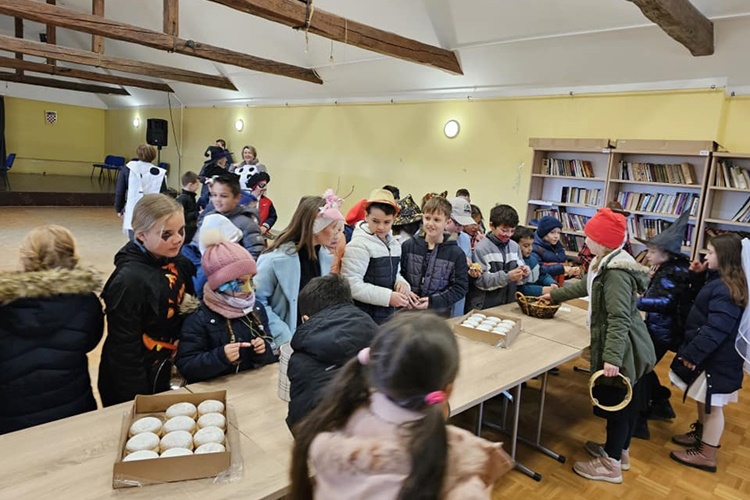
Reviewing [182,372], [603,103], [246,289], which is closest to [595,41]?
[603,103]

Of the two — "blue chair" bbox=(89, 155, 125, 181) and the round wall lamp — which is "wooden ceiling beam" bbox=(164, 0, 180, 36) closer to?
the round wall lamp

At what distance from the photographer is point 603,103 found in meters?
6.14

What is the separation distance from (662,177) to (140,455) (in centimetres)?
593

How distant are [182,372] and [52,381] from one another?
0.43m

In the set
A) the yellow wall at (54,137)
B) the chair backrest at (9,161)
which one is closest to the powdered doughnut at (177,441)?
the chair backrest at (9,161)

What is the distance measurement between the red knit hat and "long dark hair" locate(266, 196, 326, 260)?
56.5 inches

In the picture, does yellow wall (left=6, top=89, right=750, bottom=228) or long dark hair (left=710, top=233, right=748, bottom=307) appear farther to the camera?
yellow wall (left=6, top=89, right=750, bottom=228)

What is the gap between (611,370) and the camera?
252 centimetres

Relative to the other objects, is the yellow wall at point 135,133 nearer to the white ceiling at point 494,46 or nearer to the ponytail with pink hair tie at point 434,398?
the white ceiling at point 494,46

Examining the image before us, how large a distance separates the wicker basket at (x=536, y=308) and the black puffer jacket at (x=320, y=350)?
204 cm

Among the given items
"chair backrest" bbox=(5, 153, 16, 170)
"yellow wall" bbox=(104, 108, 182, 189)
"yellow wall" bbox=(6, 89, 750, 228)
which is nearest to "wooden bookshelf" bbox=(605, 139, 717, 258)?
"yellow wall" bbox=(6, 89, 750, 228)

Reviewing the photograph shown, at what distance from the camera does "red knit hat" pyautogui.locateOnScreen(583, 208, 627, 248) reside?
262 centimetres

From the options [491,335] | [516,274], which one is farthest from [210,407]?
[516,274]

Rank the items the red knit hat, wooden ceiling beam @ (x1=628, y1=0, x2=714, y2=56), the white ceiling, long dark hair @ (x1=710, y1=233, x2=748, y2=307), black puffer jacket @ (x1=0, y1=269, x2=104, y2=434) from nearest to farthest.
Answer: black puffer jacket @ (x1=0, y1=269, x2=104, y2=434), the red knit hat, long dark hair @ (x1=710, y1=233, x2=748, y2=307), wooden ceiling beam @ (x1=628, y1=0, x2=714, y2=56), the white ceiling
